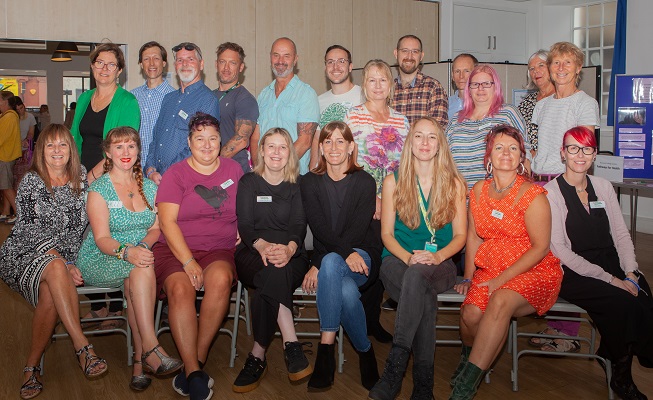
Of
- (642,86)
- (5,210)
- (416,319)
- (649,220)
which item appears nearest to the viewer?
(416,319)

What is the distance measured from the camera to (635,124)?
610cm

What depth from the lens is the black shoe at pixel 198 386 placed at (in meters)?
3.01

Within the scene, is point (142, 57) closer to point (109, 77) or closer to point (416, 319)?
point (109, 77)

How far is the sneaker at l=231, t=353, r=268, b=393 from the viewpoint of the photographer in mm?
3174

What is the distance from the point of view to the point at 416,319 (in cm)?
303

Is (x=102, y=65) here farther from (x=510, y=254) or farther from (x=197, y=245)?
(x=510, y=254)

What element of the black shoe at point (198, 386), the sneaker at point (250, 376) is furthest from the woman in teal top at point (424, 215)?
the black shoe at point (198, 386)

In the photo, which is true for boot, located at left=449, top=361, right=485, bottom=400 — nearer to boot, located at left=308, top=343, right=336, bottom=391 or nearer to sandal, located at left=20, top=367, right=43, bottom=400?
boot, located at left=308, top=343, right=336, bottom=391

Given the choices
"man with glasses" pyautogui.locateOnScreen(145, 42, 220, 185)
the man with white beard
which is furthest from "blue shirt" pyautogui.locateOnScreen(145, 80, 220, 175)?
the man with white beard

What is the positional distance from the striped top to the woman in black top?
98 cm

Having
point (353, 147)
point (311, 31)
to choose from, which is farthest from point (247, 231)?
point (311, 31)

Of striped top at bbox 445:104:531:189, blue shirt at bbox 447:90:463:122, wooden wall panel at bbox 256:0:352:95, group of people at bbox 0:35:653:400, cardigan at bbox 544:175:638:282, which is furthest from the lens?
wooden wall panel at bbox 256:0:352:95

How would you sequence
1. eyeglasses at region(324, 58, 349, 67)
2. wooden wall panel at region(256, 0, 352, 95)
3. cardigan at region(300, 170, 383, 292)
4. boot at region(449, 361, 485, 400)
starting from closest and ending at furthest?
boot at region(449, 361, 485, 400)
cardigan at region(300, 170, 383, 292)
eyeglasses at region(324, 58, 349, 67)
wooden wall panel at region(256, 0, 352, 95)

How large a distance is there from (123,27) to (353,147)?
482 cm
